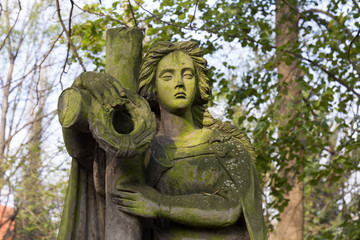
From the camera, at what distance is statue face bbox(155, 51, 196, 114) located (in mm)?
3744

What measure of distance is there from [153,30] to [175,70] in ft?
18.3

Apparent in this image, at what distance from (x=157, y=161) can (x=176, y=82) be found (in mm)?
525

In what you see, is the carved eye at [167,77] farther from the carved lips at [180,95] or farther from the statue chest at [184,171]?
the statue chest at [184,171]

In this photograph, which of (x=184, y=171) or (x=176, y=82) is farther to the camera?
(x=176, y=82)

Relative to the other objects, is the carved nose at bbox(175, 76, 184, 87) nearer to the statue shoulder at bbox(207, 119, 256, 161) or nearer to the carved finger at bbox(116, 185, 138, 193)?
the statue shoulder at bbox(207, 119, 256, 161)

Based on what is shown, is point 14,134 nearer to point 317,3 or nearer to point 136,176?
point 317,3

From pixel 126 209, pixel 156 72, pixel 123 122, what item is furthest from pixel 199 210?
pixel 156 72

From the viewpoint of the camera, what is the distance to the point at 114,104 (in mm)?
3309

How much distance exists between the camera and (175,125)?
12.7 ft

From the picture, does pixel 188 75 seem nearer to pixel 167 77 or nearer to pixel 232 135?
pixel 167 77

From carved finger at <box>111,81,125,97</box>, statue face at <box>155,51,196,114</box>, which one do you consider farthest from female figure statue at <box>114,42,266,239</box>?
carved finger at <box>111,81,125,97</box>

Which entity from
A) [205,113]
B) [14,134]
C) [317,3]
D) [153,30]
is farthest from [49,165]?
[205,113]

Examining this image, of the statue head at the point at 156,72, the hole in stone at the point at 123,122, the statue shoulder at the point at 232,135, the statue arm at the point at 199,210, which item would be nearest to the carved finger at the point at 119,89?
the hole in stone at the point at 123,122

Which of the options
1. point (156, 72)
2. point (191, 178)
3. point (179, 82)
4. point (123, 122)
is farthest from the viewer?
point (156, 72)
